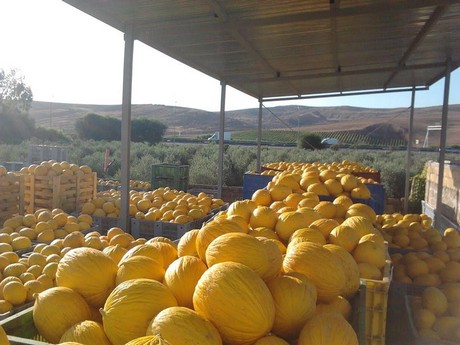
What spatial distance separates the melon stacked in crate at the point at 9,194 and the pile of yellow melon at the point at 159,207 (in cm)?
109

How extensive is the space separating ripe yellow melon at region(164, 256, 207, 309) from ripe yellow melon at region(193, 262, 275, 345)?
122mm

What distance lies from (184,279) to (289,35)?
4577 mm

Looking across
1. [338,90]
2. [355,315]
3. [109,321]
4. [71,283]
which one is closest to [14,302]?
[71,283]

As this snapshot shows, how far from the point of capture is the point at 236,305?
1.22m

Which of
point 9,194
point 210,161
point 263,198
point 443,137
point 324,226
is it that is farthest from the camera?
point 210,161

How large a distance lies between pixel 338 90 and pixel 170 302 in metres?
9.75

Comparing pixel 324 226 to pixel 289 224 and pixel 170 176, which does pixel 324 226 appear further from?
pixel 170 176

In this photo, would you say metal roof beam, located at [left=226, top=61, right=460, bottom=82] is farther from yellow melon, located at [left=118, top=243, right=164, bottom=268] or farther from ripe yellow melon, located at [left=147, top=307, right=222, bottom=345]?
ripe yellow melon, located at [left=147, top=307, right=222, bottom=345]

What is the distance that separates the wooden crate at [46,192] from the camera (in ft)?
20.7

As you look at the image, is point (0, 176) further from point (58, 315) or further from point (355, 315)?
point (355, 315)

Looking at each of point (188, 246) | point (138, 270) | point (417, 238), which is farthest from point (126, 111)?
point (417, 238)

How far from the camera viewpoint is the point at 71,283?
1519mm

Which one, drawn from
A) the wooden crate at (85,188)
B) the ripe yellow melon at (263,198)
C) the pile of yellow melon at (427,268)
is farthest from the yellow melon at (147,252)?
the wooden crate at (85,188)

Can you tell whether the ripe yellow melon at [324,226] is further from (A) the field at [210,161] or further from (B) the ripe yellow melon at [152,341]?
(A) the field at [210,161]
